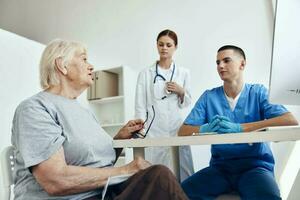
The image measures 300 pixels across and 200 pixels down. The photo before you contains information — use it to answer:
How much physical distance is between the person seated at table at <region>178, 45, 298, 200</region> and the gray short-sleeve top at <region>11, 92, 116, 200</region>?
1.18 ft

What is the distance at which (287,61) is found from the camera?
2.73 ft

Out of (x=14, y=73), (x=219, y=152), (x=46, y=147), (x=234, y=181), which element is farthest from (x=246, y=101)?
(x=14, y=73)

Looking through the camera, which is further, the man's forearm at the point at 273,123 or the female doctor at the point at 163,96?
the female doctor at the point at 163,96

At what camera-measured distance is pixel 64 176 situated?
994 mm

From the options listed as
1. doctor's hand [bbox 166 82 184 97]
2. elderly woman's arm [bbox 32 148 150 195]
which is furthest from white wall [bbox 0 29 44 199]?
elderly woman's arm [bbox 32 148 150 195]

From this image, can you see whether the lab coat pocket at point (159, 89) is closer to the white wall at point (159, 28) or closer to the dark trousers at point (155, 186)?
the white wall at point (159, 28)

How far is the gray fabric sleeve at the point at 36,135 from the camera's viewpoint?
39.0 inches

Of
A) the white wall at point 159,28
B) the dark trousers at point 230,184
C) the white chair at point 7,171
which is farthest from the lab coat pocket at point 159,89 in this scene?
the white chair at point 7,171

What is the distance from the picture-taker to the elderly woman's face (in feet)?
4.23

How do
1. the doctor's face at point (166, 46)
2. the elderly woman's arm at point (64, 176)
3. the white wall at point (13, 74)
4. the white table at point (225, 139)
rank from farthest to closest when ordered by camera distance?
1. the white wall at point (13, 74)
2. the doctor's face at point (166, 46)
3. the elderly woman's arm at point (64, 176)
4. the white table at point (225, 139)

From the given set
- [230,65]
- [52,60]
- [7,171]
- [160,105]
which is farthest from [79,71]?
[160,105]

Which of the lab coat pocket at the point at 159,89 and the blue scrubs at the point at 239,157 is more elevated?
the lab coat pocket at the point at 159,89

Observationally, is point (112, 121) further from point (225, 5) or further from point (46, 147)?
point (46, 147)

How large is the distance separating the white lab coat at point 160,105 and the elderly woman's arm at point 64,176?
1590mm
